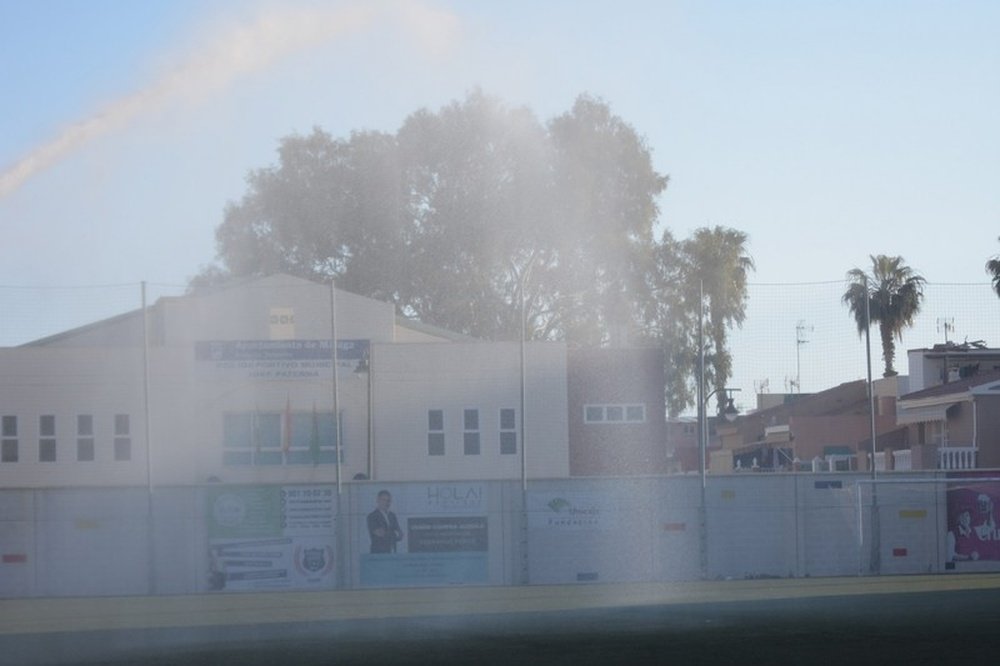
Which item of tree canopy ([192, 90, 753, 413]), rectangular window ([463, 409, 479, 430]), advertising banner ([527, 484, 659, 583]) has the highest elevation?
tree canopy ([192, 90, 753, 413])

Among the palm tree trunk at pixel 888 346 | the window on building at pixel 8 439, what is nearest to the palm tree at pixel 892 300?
the palm tree trunk at pixel 888 346

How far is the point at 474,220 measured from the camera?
6688 centimetres

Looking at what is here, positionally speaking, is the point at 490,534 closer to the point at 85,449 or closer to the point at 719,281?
the point at 85,449

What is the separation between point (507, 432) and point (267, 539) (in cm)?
1517

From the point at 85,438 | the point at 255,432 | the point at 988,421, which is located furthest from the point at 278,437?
the point at 988,421

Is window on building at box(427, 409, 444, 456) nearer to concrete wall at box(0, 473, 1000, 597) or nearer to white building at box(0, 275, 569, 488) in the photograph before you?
white building at box(0, 275, 569, 488)

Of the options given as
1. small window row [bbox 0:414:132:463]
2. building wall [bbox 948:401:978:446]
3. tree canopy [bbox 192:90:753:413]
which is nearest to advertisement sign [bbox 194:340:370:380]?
small window row [bbox 0:414:132:463]

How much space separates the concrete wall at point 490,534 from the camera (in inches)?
1357

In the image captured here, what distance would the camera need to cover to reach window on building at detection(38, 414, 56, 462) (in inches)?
1825

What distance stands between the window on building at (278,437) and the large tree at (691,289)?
13877mm

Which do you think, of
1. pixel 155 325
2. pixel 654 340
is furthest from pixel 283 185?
pixel 155 325

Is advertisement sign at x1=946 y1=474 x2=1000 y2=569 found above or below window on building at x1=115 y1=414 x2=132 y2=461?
below

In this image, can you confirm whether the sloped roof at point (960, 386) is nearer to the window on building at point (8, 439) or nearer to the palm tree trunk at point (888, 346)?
the palm tree trunk at point (888, 346)

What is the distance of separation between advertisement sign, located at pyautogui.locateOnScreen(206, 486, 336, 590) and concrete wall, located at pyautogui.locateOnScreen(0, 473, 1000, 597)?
3cm
